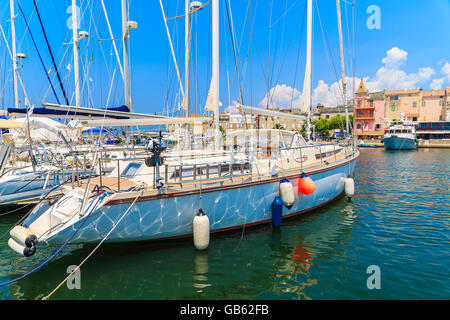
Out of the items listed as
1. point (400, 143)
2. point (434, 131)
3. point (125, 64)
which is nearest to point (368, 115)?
point (434, 131)

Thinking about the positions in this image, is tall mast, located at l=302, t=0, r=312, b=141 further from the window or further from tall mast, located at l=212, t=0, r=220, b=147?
the window

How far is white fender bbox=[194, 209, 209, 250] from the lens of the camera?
6180 millimetres

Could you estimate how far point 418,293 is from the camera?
16.5ft

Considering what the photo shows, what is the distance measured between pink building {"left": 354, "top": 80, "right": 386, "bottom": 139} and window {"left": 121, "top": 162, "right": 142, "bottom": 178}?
63122mm

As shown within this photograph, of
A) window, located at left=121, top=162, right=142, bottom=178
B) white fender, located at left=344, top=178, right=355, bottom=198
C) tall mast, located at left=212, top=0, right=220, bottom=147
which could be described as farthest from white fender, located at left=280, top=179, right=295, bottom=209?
white fender, located at left=344, top=178, right=355, bottom=198

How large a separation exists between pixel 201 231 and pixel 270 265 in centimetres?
170

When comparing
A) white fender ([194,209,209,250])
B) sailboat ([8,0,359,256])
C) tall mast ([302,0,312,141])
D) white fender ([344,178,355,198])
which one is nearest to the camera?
sailboat ([8,0,359,256])

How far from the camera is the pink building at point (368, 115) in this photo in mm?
62562

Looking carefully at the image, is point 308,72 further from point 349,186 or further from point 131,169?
point 131,169

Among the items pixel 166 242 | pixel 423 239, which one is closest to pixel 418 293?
pixel 423 239

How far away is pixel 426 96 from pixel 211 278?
243 ft

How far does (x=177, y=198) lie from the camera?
20.6 feet

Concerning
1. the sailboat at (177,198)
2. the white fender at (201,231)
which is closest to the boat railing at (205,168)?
the sailboat at (177,198)
